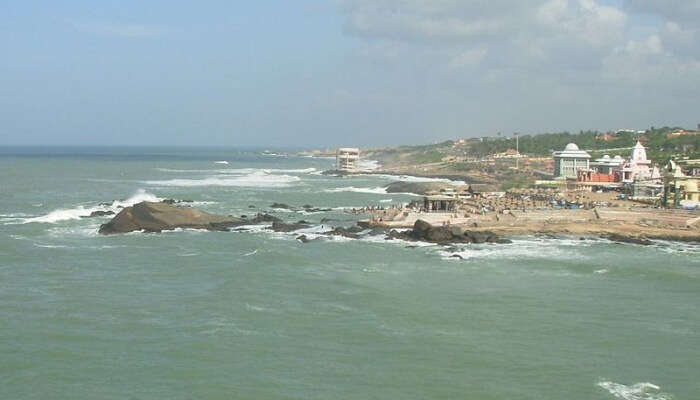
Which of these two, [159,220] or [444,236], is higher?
[159,220]

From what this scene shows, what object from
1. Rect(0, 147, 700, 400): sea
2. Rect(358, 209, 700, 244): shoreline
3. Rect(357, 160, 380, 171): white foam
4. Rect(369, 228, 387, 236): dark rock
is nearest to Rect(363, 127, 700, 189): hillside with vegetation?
Rect(357, 160, 380, 171): white foam

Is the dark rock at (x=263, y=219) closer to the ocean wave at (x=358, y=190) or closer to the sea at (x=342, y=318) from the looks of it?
the sea at (x=342, y=318)

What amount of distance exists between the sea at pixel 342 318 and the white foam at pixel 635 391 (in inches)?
2.5

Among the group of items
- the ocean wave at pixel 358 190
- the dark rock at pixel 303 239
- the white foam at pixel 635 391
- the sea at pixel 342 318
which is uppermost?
the ocean wave at pixel 358 190

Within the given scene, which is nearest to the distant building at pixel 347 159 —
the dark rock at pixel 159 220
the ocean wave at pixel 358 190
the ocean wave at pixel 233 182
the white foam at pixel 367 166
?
the white foam at pixel 367 166

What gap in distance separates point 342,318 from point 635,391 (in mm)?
10809

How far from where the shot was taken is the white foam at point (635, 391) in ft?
72.0

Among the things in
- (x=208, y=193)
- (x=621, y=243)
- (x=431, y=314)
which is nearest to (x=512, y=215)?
(x=621, y=243)

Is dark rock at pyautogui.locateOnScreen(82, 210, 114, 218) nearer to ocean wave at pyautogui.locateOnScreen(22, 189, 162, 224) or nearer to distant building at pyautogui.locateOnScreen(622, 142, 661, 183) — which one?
ocean wave at pyautogui.locateOnScreen(22, 189, 162, 224)

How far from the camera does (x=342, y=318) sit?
29.4 meters

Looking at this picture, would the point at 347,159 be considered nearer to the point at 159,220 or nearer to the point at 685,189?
the point at 685,189

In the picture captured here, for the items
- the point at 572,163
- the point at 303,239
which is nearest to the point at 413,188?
the point at 572,163

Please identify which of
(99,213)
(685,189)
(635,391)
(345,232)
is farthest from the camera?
(685,189)

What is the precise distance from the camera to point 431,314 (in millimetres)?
30062
